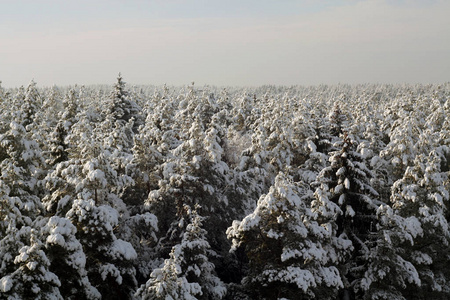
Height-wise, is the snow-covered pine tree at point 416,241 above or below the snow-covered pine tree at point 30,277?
below

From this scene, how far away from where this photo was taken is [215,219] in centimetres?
2266

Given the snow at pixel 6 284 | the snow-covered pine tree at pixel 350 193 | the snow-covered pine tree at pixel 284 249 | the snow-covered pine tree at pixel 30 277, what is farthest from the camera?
the snow-covered pine tree at pixel 350 193

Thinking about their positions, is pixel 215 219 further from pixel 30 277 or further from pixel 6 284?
pixel 6 284

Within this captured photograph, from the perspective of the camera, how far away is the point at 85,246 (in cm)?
1415

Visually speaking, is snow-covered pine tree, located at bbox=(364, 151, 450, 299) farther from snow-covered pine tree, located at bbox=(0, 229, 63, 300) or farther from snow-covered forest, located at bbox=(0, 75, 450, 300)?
snow-covered pine tree, located at bbox=(0, 229, 63, 300)

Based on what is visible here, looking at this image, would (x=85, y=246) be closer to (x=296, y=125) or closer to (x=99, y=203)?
(x=99, y=203)

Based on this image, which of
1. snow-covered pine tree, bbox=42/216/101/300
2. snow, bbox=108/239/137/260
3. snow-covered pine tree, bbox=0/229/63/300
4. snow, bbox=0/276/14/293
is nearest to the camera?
snow, bbox=0/276/14/293

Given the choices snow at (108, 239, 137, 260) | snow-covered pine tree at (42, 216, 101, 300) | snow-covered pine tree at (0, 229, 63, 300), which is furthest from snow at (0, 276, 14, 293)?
snow at (108, 239, 137, 260)

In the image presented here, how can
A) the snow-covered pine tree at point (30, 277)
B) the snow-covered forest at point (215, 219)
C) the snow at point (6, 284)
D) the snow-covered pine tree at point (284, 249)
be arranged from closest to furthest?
the snow at point (6, 284) → the snow-covered pine tree at point (30, 277) → the snow-covered forest at point (215, 219) → the snow-covered pine tree at point (284, 249)

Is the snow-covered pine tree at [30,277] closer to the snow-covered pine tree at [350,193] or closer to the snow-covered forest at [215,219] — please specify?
the snow-covered forest at [215,219]

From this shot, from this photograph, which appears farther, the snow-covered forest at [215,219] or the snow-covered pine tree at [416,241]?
the snow-covered pine tree at [416,241]

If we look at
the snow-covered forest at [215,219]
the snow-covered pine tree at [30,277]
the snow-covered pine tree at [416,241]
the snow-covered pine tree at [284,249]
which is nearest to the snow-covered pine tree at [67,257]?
the snow-covered forest at [215,219]

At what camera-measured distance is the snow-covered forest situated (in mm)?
12820

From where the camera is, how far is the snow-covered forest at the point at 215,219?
12820 millimetres
